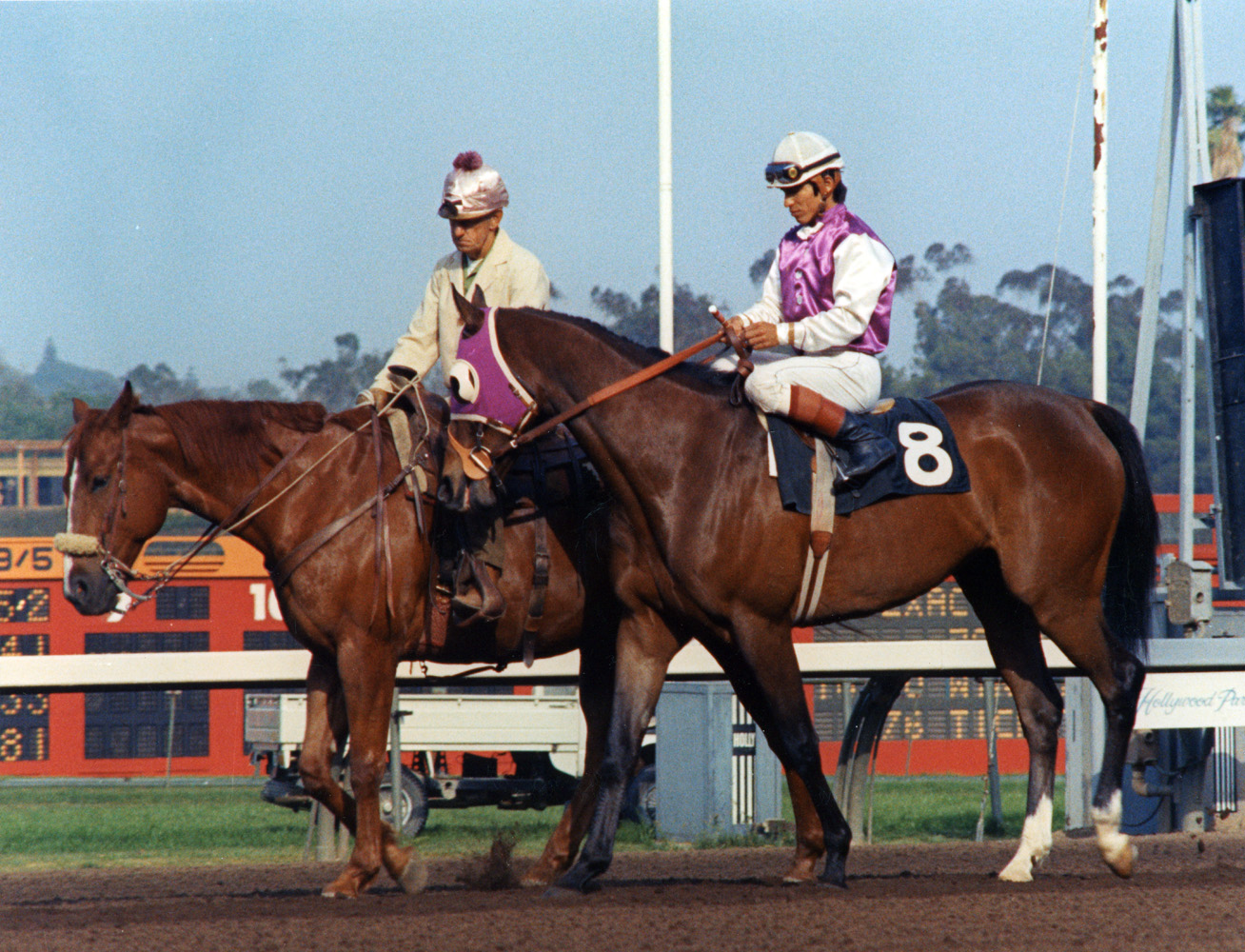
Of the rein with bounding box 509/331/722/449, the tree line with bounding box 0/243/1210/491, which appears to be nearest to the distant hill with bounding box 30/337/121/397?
the tree line with bounding box 0/243/1210/491

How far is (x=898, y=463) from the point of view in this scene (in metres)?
4.91

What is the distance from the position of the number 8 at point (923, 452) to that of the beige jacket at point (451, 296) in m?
1.54

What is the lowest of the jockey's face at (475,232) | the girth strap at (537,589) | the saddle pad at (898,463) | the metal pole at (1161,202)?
the girth strap at (537,589)

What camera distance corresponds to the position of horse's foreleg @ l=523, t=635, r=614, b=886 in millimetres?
5223

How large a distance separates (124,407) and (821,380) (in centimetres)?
233

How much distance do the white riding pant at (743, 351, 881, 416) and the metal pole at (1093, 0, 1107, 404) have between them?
5731mm

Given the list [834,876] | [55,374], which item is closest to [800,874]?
[834,876]

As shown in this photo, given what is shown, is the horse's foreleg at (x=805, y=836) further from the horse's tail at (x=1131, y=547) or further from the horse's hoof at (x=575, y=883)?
the horse's tail at (x=1131, y=547)

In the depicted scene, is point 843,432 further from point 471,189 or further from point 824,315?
point 471,189

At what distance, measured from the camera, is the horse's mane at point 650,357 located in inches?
189

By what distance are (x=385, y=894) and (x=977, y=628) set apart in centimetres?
919

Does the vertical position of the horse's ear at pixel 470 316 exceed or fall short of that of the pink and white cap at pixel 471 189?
it falls short

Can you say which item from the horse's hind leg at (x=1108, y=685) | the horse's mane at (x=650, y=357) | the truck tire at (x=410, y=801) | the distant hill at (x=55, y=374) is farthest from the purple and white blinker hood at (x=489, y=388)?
the distant hill at (x=55, y=374)

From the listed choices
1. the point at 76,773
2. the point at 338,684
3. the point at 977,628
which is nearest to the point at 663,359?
the point at 338,684
